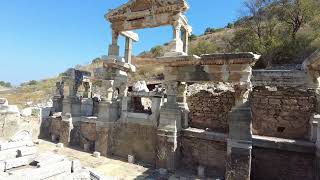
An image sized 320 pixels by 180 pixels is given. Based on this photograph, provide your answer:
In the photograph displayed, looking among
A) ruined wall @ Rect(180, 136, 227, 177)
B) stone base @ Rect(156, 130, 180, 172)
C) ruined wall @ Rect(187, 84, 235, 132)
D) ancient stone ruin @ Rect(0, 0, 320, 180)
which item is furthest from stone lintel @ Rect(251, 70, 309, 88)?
stone base @ Rect(156, 130, 180, 172)

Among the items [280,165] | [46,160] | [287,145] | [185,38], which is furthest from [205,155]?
[46,160]

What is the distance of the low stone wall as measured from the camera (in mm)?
9094

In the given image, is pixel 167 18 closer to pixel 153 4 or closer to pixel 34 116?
pixel 153 4

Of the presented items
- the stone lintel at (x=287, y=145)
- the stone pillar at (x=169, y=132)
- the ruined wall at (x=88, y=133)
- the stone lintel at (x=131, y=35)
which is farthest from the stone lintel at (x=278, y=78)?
the ruined wall at (x=88, y=133)

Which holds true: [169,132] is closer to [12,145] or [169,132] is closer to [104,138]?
[104,138]

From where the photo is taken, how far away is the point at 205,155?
9422 mm

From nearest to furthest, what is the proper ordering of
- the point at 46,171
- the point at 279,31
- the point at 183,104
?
the point at 46,171
the point at 183,104
the point at 279,31

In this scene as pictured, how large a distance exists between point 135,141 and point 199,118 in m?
2.80

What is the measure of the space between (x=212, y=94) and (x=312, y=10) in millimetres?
17437

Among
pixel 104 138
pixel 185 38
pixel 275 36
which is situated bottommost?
pixel 104 138

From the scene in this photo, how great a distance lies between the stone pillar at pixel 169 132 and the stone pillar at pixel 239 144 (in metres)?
2.07

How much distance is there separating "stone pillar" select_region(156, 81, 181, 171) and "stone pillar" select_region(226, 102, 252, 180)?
2.07 meters

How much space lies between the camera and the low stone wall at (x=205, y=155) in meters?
9.09

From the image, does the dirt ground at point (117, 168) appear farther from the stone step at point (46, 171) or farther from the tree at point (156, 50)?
the tree at point (156, 50)
